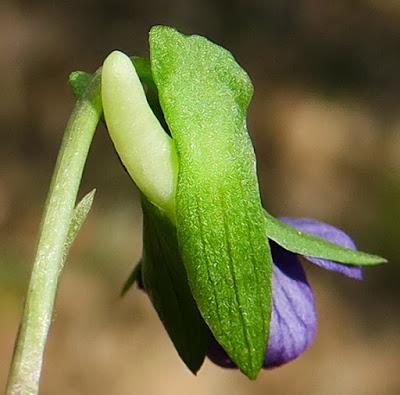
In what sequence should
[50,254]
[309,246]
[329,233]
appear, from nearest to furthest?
[50,254] → [309,246] → [329,233]

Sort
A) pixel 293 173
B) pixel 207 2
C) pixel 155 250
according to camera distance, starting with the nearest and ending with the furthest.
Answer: pixel 155 250 < pixel 293 173 < pixel 207 2

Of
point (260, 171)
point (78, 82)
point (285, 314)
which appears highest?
point (78, 82)

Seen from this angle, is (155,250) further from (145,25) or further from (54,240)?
(145,25)

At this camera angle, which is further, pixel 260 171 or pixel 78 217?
pixel 260 171

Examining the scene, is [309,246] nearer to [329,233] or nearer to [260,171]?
[329,233]

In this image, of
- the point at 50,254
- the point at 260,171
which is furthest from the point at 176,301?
the point at 260,171

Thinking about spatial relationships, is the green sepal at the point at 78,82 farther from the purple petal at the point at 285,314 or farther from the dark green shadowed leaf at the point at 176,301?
the purple petal at the point at 285,314

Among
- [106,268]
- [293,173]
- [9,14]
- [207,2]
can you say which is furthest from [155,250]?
[207,2]

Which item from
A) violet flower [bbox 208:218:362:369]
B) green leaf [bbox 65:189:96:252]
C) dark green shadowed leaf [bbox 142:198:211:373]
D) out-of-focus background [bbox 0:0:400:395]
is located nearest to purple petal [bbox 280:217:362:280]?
violet flower [bbox 208:218:362:369]
